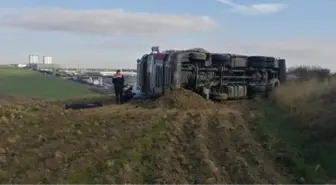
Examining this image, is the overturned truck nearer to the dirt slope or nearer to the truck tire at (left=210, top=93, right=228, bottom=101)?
the truck tire at (left=210, top=93, right=228, bottom=101)

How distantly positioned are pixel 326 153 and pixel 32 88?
45.4 m

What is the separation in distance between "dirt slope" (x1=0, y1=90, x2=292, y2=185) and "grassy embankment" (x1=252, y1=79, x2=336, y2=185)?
53cm

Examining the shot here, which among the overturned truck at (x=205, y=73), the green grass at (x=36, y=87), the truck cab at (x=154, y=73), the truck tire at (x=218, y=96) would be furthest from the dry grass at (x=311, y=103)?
the green grass at (x=36, y=87)

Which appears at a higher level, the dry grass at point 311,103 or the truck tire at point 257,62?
the truck tire at point 257,62

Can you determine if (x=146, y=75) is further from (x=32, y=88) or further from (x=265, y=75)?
(x=32, y=88)

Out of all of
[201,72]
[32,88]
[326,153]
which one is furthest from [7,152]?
[32,88]

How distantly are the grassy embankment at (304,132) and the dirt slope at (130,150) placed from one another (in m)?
0.53

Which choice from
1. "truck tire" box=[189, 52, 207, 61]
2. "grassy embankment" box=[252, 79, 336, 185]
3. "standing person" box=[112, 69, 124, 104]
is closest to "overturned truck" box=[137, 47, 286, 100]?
"truck tire" box=[189, 52, 207, 61]

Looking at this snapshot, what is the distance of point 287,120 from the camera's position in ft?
60.4

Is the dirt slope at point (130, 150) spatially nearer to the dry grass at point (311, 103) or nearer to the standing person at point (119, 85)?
the dry grass at point (311, 103)

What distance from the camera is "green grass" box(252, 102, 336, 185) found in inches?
479

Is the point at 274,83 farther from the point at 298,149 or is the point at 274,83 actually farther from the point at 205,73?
the point at 298,149

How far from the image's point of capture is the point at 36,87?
56906 millimetres

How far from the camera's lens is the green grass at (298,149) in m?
12.2
